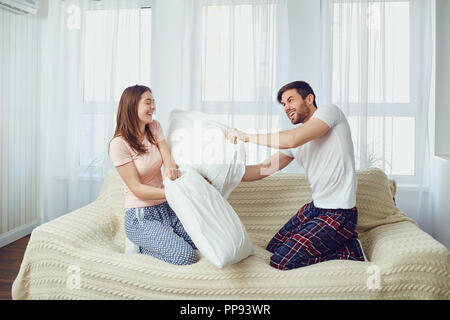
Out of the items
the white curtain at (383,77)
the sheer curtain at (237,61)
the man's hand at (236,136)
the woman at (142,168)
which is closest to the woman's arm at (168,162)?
the woman at (142,168)

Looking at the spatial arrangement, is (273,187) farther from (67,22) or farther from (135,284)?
(67,22)

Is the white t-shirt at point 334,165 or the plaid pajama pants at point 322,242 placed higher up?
the white t-shirt at point 334,165

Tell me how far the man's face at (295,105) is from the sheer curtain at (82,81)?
183 centimetres

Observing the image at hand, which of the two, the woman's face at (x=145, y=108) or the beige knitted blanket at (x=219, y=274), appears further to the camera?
the woman's face at (x=145, y=108)

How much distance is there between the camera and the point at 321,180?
6.32 ft

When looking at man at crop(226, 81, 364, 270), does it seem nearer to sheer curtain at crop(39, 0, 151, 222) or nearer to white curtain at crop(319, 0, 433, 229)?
white curtain at crop(319, 0, 433, 229)

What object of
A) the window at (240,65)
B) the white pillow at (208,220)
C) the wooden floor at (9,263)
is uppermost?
the window at (240,65)

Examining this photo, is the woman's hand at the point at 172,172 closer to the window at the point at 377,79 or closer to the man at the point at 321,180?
the man at the point at 321,180

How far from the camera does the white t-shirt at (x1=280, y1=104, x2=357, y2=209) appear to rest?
1878 millimetres

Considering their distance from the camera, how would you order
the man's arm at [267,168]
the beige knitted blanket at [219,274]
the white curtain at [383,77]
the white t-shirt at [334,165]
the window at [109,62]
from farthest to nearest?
the window at [109,62] → the white curtain at [383,77] → the man's arm at [267,168] → the white t-shirt at [334,165] → the beige knitted blanket at [219,274]

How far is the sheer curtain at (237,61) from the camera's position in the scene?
3291 millimetres

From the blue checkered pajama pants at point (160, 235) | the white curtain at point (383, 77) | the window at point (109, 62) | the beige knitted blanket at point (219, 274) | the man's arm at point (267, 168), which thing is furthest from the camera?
the window at point (109, 62)

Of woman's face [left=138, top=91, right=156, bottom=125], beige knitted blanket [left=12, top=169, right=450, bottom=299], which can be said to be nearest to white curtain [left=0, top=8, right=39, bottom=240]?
beige knitted blanket [left=12, top=169, right=450, bottom=299]
